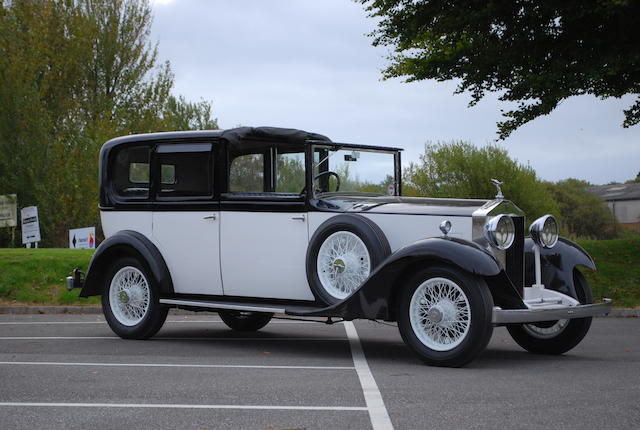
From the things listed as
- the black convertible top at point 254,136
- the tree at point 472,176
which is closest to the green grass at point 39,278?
the black convertible top at point 254,136

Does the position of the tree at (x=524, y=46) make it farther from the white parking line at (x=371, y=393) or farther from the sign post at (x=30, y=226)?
the sign post at (x=30, y=226)

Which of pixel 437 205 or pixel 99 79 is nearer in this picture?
pixel 437 205

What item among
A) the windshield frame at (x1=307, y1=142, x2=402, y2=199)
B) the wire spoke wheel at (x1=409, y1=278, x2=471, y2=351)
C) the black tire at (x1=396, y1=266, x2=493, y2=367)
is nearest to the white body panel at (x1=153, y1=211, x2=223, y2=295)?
the windshield frame at (x1=307, y1=142, x2=402, y2=199)

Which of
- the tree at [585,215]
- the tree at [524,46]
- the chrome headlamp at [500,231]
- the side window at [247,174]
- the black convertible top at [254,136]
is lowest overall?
the tree at [585,215]

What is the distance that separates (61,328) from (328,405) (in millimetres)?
6923

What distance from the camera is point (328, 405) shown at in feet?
19.0

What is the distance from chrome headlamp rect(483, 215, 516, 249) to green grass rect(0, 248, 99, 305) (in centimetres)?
929

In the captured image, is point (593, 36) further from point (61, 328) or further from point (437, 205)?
point (61, 328)

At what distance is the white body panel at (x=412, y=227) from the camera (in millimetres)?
8023

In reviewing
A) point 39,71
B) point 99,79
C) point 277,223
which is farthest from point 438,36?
point 99,79

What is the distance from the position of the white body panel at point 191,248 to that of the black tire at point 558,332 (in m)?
3.24

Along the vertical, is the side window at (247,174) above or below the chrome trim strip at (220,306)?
above

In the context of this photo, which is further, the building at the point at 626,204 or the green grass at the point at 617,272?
the building at the point at 626,204

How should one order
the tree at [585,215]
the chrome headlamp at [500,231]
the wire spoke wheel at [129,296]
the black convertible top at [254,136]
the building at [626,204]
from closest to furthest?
the chrome headlamp at [500,231] → the black convertible top at [254,136] → the wire spoke wheel at [129,296] → the tree at [585,215] → the building at [626,204]
